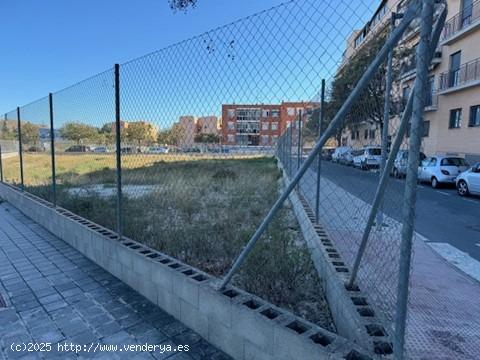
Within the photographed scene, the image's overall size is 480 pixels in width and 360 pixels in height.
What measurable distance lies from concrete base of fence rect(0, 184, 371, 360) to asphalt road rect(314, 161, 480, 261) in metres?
1.62

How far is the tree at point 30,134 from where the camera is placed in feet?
24.6

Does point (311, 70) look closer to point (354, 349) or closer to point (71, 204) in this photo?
point (354, 349)

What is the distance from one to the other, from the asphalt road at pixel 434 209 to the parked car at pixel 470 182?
30 cm

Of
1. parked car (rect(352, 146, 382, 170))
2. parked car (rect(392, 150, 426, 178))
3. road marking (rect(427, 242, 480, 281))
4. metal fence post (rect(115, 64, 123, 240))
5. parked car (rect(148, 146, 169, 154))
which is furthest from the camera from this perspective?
parked car (rect(352, 146, 382, 170))

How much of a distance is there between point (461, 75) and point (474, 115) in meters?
2.57

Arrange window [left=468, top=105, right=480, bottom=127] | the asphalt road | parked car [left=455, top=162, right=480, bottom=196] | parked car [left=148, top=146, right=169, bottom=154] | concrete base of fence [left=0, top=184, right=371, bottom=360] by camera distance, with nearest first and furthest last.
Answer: concrete base of fence [left=0, top=184, right=371, bottom=360] < parked car [left=148, top=146, right=169, bottom=154] < the asphalt road < parked car [left=455, top=162, right=480, bottom=196] < window [left=468, top=105, right=480, bottom=127]

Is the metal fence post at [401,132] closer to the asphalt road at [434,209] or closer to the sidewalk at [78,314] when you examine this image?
the asphalt road at [434,209]

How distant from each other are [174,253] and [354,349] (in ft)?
7.77

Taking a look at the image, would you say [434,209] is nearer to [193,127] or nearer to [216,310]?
[193,127]

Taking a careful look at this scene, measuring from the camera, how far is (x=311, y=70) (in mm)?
2406

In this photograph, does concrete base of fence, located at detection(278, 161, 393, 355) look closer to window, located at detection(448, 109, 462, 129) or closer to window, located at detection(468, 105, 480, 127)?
window, located at detection(468, 105, 480, 127)

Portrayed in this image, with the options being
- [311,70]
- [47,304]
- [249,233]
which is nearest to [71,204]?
[47,304]

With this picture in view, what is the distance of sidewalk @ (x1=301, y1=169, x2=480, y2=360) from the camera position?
7.93ft

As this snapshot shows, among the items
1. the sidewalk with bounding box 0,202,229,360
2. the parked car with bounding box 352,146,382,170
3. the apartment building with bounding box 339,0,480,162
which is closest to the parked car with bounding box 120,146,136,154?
the sidewalk with bounding box 0,202,229,360
